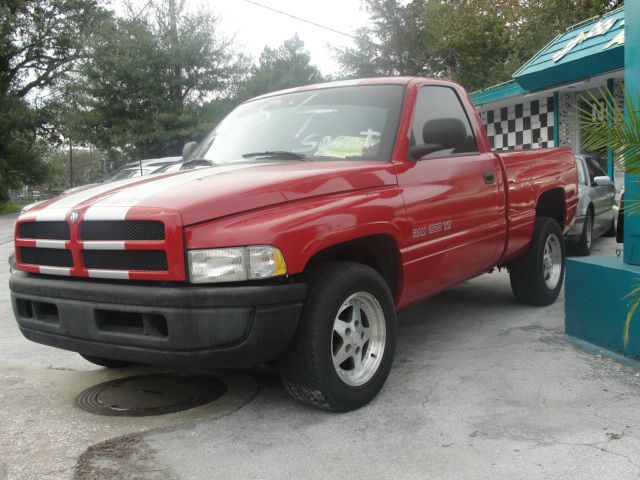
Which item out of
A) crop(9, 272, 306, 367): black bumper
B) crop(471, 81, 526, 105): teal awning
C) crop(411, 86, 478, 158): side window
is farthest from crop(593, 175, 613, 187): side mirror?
crop(9, 272, 306, 367): black bumper

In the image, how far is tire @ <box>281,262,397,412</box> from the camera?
2.97 metres

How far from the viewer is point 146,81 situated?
71.4ft

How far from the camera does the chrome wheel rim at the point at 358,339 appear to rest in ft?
10.5

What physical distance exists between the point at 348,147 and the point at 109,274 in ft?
5.37

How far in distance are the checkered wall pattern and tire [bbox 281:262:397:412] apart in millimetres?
11805

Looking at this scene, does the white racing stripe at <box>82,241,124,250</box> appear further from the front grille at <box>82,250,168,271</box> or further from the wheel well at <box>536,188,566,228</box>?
the wheel well at <box>536,188,566,228</box>

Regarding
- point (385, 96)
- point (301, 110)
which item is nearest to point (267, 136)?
point (301, 110)

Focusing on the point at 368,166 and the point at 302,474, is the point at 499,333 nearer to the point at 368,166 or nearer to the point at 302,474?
the point at 368,166

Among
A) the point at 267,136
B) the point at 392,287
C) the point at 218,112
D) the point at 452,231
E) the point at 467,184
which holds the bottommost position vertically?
the point at 392,287

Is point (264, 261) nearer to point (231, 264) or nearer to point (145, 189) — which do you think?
point (231, 264)

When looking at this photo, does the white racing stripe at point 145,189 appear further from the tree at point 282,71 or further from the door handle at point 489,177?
the tree at point 282,71

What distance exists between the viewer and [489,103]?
601 inches

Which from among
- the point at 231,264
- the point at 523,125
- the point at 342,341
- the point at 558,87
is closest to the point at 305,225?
the point at 231,264

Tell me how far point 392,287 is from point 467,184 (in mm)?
1021
